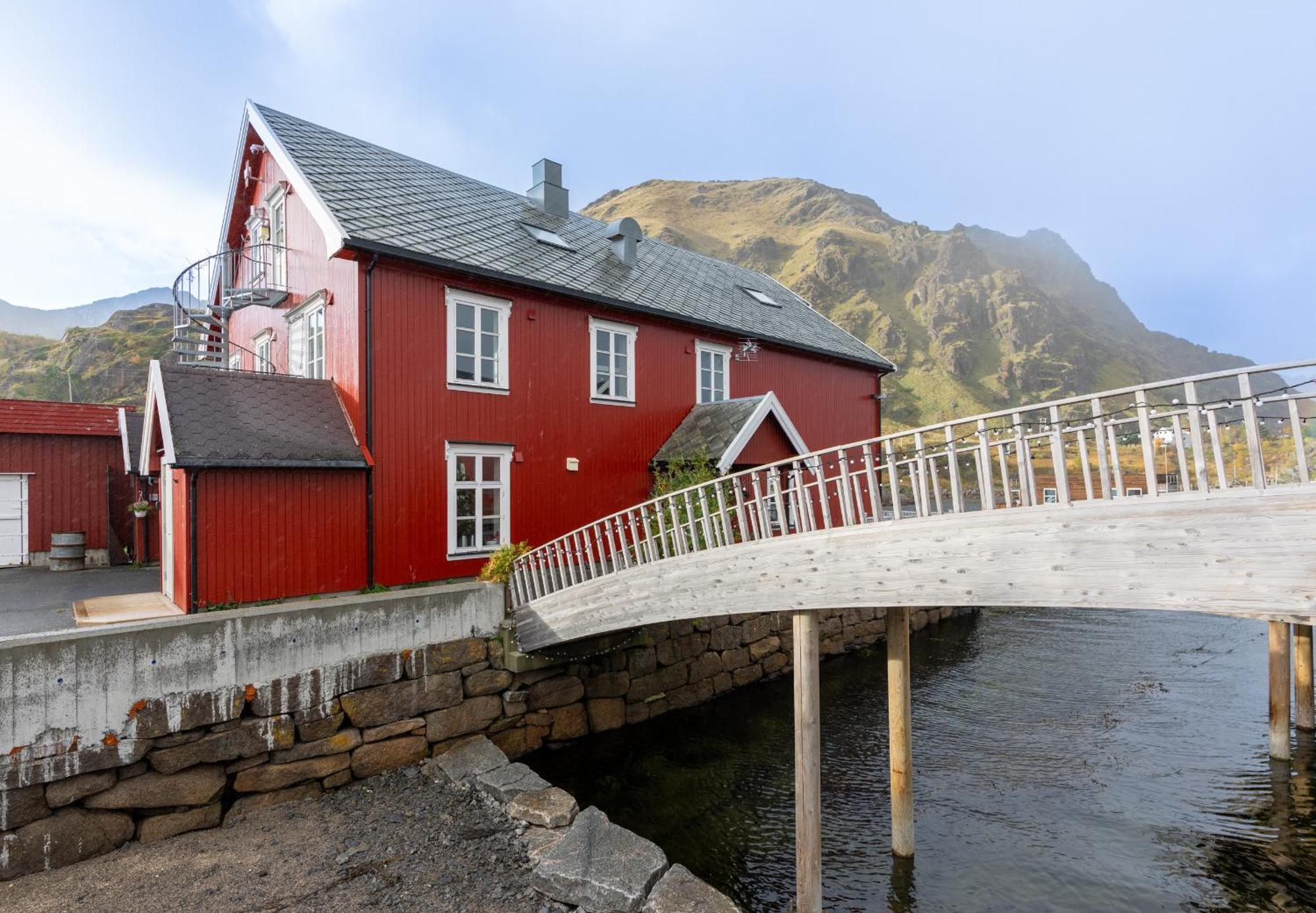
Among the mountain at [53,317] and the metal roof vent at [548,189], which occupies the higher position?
the mountain at [53,317]

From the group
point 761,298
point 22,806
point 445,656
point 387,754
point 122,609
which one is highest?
point 761,298

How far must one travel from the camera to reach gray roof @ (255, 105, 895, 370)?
11859 mm

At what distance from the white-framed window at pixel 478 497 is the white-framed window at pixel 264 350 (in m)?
6.21

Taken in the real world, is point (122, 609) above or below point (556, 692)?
above

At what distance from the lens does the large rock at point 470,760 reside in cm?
852

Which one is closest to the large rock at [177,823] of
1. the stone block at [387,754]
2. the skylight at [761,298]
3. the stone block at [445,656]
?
the stone block at [387,754]

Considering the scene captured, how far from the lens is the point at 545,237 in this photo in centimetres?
1559

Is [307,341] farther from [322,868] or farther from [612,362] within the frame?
[322,868]

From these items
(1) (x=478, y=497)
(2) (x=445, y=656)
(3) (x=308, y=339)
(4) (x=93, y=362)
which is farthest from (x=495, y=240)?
(4) (x=93, y=362)

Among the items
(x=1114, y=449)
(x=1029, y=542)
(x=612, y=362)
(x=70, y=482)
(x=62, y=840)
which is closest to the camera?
(x=1114, y=449)

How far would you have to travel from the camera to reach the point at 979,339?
279 feet

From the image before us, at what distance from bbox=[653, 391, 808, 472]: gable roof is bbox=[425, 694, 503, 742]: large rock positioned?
597cm

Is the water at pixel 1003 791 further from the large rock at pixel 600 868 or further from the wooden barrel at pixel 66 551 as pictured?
the wooden barrel at pixel 66 551

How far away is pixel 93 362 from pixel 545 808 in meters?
50.6
